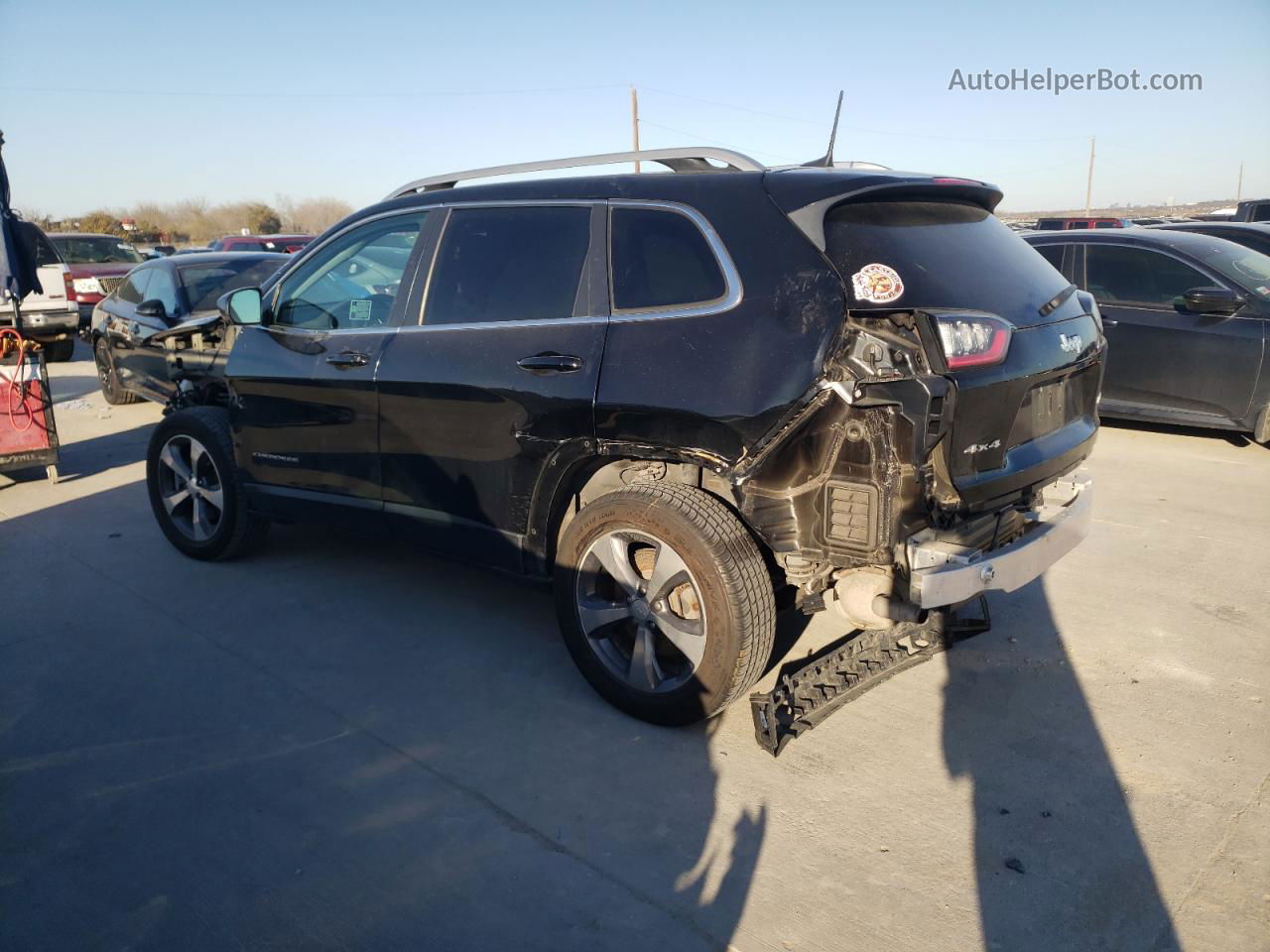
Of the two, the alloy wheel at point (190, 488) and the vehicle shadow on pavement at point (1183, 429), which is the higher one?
the alloy wheel at point (190, 488)

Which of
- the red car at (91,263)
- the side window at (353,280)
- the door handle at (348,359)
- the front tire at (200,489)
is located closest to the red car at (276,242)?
the red car at (91,263)

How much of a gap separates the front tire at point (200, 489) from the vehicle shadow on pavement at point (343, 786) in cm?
48

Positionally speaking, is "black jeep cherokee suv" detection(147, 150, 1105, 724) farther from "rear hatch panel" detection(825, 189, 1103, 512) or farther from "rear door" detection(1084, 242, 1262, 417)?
"rear door" detection(1084, 242, 1262, 417)

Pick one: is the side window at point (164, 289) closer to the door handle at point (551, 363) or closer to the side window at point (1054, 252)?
the door handle at point (551, 363)

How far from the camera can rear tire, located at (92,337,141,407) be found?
1032 centimetres

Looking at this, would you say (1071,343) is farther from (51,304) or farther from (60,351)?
(60,351)

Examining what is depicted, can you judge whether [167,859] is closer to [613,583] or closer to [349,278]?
[613,583]

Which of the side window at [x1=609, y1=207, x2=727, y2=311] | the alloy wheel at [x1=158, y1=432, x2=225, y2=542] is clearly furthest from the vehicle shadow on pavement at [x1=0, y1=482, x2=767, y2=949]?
the side window at [x1=609, y1=207, x2=727, y2=311]

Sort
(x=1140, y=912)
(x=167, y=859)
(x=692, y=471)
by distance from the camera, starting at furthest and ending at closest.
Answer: (x=692, y=471), (x=167, y=859), (x=1140, y=912)

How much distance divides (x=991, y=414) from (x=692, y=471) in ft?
3.53

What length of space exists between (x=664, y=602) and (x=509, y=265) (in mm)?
1577

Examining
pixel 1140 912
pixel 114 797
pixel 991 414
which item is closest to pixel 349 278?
pixel 114 797

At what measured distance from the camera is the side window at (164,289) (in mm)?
8891

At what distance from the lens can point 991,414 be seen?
3225 millimetres
